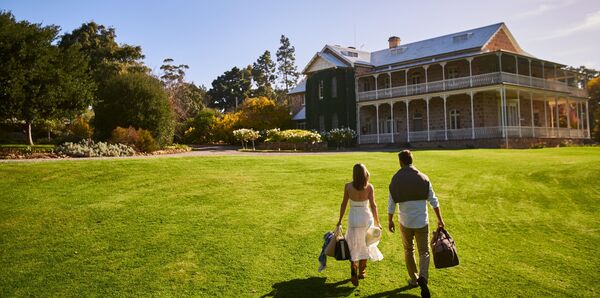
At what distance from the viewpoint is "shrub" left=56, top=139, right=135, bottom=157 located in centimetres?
1727

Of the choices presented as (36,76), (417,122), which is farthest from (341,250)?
(417,122)

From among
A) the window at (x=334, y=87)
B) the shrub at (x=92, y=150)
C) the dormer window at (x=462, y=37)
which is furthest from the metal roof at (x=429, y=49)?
the shrub at (x=92, y=150)

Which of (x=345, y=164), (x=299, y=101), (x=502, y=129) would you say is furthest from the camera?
(x=299, y=101)

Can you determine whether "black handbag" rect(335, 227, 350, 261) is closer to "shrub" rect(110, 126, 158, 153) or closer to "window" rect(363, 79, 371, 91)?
"shrub" rect(110, 126, 158, 153)

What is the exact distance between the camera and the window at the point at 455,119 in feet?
111

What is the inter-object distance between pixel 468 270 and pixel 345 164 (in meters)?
9.12

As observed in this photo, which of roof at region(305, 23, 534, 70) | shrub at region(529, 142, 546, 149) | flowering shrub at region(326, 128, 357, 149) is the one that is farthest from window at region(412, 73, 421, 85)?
shrub at region(529, 142, 546, 149)

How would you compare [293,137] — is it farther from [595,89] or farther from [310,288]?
[595,89]

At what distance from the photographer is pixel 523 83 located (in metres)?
31.8

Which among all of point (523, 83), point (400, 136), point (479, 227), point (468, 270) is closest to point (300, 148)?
point (400, 136)

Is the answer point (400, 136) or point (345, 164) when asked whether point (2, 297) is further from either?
point (400, 136)

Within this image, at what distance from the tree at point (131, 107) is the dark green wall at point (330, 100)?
57.6ft

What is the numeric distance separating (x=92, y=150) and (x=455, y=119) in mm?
25063

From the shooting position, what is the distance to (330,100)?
38625 mm
